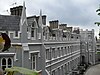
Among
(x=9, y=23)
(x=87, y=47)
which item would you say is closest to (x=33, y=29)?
(x=9, y=23)

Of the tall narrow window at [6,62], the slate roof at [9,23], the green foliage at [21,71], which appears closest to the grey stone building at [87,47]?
the slate roof at [9,23]

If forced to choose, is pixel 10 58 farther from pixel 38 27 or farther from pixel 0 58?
pixel 38 27

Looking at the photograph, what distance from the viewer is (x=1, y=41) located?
906 mm

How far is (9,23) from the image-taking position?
52.7 feet

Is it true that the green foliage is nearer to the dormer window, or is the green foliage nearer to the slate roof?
the slate roof

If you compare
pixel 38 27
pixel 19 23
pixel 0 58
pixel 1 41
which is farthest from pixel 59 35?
pixel 1 41

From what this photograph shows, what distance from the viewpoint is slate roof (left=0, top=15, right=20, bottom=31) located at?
50.6 ft

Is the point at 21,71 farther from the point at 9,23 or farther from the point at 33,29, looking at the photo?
the point at 33,29

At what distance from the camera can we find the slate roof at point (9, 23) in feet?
50.6

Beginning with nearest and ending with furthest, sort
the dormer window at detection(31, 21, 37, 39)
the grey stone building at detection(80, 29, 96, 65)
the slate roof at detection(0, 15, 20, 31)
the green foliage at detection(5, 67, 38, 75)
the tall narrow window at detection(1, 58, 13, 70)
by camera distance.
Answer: the green foliage at detection(5, 67, 38, 75) → the tall narrow window at detection(1, 58, 13, 70) → the slate roof at detection(0, 15, 20, 31) → the dormer window at detection(31, 21, 37, 39) → the grey stone building at detection(80, 29, 96, 65)

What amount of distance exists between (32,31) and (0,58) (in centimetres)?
405

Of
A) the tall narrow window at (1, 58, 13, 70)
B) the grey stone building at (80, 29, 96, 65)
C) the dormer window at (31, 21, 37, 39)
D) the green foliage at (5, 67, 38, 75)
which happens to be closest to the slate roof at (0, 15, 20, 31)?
the dormer window at (31, 21, 37, 39)

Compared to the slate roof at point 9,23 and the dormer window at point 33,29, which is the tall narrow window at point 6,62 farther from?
the dormer window at point 33,29

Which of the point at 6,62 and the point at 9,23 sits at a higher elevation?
the point at 9,23
